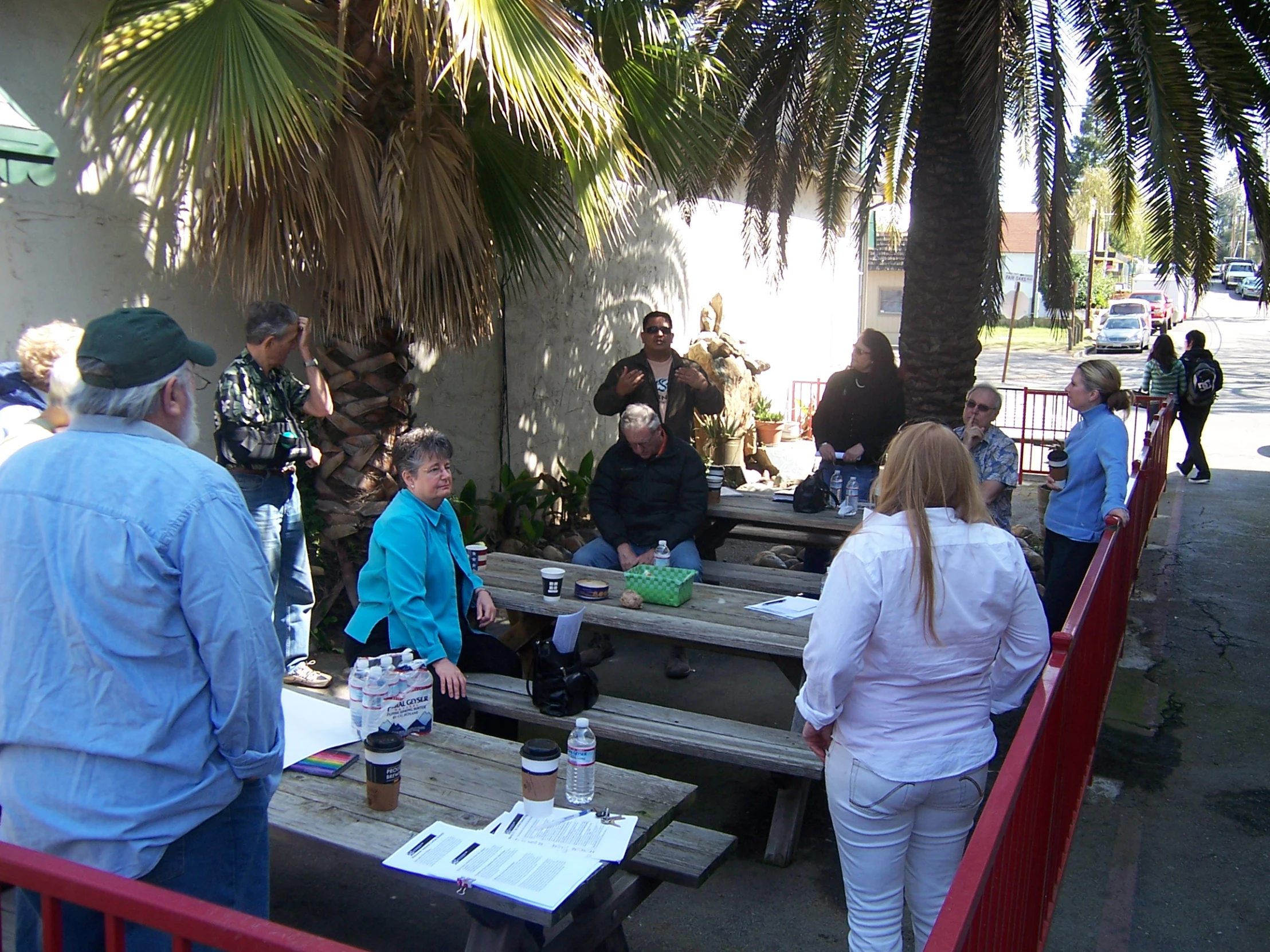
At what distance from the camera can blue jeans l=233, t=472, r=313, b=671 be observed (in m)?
5.43

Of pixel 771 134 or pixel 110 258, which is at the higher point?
pixel 771 134

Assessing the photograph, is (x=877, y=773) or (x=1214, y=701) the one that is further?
(x=1214, y=701)

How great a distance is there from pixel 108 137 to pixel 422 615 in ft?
11.7

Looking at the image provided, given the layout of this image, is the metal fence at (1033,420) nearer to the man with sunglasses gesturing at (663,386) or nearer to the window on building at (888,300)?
the man with sunglasses gesturing at (663,386)

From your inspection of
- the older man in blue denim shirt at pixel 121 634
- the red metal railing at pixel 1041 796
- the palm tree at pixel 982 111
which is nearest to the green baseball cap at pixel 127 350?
the older man in blue denim shirt at pixel 121 634

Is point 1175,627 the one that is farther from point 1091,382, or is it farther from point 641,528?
point 641,528

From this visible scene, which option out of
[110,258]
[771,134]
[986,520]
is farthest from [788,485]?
[986,520]

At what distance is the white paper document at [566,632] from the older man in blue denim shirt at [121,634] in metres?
1.82

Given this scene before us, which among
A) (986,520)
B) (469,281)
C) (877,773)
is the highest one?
(469,281)

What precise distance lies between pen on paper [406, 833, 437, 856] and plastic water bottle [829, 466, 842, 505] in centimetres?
494

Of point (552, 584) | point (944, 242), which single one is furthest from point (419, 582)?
point (944, 242)

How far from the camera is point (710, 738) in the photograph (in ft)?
13.6

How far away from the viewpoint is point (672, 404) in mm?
7461

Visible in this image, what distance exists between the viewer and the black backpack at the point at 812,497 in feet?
23.4
